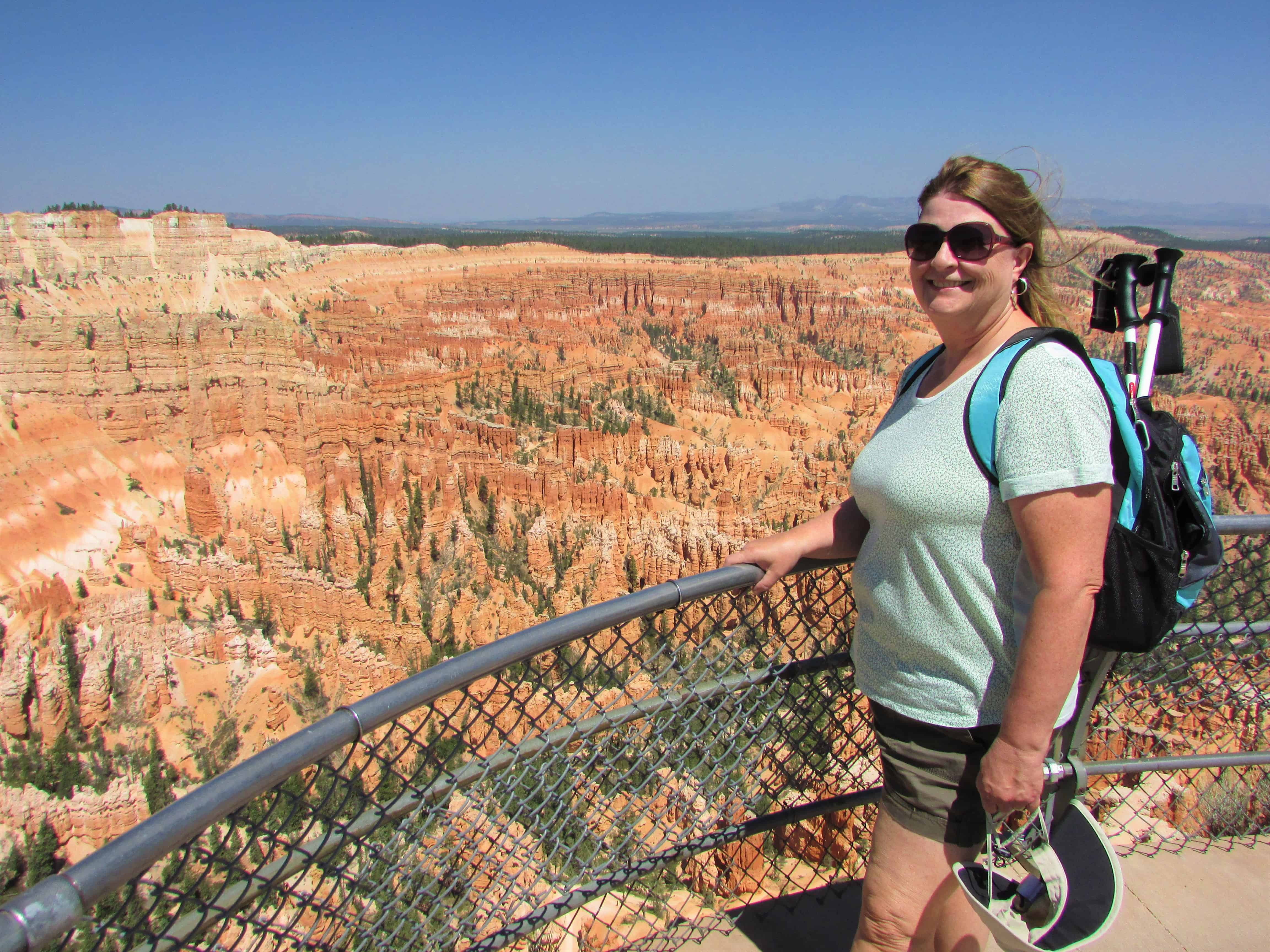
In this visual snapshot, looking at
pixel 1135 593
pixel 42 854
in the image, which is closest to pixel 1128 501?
pixel 1135 593

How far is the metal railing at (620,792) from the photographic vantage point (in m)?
1.58

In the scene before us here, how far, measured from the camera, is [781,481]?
21047 millimetres

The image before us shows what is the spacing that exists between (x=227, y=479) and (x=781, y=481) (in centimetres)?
1488

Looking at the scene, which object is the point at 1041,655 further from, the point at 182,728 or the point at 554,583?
the point at 554,583

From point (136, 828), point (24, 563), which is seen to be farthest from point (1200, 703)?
point (24, 563)

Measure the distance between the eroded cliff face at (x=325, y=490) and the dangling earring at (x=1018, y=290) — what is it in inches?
107

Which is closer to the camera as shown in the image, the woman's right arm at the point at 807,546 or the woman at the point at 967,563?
the woman at the point at 967,563

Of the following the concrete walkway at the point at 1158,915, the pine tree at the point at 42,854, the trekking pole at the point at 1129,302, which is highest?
the trekking pole at the point at 1129,302

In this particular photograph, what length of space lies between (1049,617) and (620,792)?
2.17m

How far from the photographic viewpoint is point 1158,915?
3053 mm

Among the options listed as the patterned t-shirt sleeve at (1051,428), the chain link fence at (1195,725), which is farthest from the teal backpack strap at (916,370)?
the chain link fence at (1195,725)

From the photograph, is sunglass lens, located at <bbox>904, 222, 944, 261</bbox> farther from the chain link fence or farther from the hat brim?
Answer: the chain link fence

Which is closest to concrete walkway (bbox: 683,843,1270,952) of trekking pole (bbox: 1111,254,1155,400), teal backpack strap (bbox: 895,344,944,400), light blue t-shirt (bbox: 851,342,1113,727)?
light blue t-shirt (bbox: 851,342,1113,727)

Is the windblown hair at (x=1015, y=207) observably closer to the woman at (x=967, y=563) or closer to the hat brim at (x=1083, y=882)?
the woman at (x=967, y=563)
